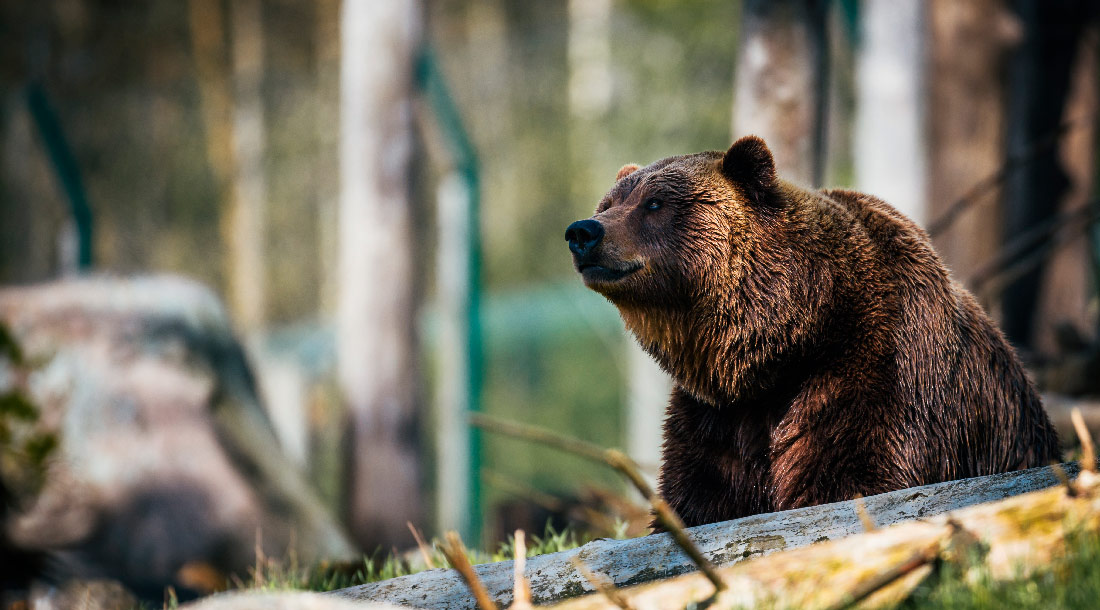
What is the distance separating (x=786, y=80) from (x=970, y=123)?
3.43 m

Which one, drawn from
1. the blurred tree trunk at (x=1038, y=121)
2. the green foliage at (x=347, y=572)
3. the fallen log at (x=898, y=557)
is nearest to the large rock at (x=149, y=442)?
the green foliage at (x=347, y=572)

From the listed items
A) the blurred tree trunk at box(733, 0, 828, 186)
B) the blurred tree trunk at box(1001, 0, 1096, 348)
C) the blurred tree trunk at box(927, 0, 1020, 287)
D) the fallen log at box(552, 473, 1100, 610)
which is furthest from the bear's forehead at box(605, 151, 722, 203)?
the blurred tree trunk at box(1001, 0, 1096, 348)

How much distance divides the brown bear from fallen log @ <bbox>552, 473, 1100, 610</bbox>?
55cm

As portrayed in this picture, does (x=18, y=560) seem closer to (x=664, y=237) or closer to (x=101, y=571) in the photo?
(x=101, y=571)

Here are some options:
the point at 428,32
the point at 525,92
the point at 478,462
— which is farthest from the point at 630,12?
the point at 478,462

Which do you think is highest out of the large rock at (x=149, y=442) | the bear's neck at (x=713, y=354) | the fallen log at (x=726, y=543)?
the bear's neck at (x=713, y=354)

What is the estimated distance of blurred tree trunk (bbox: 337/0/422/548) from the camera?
684 centimetres

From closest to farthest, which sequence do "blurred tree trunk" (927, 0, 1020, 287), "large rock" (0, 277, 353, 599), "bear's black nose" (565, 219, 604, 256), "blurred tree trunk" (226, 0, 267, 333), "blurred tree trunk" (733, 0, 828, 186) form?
1. "bear's black nose" (565, 219, 604, 256)
2. "blurred tree trunk" (733, 0, 828, 186)
3. "large rock" (0, 277, 353, 599)
4. "blurred tree trunk" (927, 0, 1020, 287)
5. "blurred tree trunk" (226, 0, 267, 333)

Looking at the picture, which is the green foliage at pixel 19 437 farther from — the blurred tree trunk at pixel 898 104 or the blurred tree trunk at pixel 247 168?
the blurred tree trunk at pixel 247 168

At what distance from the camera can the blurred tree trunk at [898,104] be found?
638 centimetres

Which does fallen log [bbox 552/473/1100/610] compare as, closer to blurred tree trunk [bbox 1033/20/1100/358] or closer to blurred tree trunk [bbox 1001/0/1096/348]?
blurred tree trunk [bbox 1001/0/1096/348]

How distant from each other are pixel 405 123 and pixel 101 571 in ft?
11.1

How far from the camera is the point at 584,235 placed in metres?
3.06

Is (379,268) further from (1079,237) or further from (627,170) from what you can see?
(1079,237)
